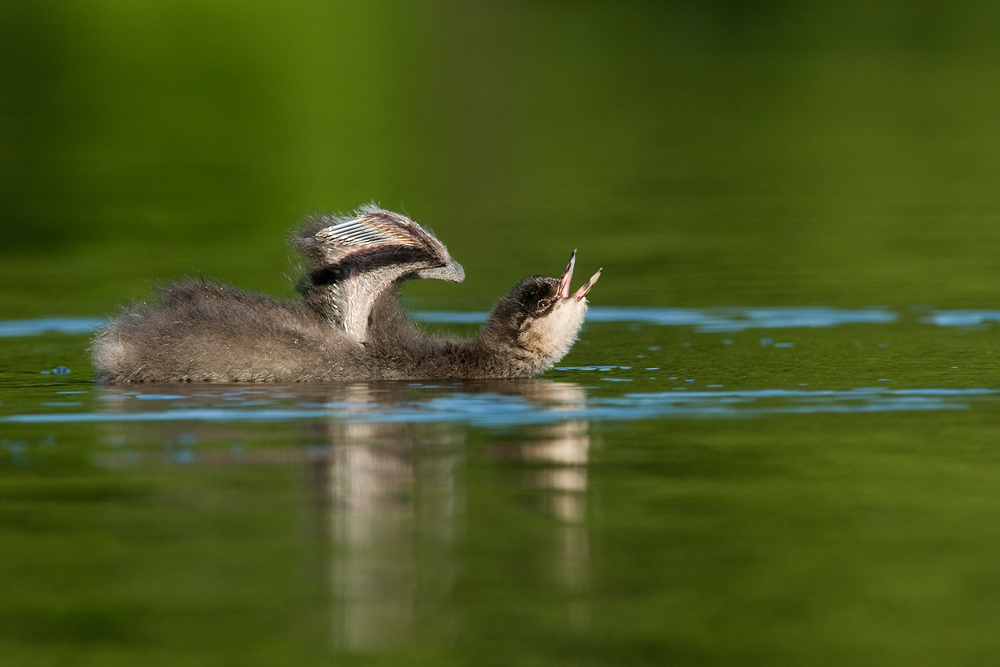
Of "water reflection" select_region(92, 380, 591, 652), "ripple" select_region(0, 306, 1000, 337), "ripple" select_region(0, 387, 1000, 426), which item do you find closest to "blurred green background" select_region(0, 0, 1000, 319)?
"ripple" select_region(0, 306, 1000, 337)

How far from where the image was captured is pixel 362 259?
439 inches

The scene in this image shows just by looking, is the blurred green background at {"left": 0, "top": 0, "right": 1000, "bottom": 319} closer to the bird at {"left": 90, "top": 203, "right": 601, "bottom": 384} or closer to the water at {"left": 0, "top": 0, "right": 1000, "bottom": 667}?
the water at {"left": 0, "top": 0, "right": 1000, "bottom": 667}

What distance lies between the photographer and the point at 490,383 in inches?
441

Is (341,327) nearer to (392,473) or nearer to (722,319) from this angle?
(392,473)

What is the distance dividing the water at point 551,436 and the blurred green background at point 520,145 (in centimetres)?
13

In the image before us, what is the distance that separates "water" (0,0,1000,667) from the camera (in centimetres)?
663

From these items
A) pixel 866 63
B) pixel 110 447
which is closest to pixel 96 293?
pixel 110 447

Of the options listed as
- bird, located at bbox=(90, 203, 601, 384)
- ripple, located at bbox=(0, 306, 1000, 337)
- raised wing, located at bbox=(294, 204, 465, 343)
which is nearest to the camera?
bird, located at bbox=(90, 203, 601, 384)

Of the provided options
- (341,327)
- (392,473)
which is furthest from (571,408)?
(341,327)

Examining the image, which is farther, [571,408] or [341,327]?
[341,327]

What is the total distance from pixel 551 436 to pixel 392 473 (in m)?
1.11

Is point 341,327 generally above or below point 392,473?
above

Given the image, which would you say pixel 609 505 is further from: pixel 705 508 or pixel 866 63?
pixel 866 63

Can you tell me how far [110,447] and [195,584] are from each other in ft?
7.52
